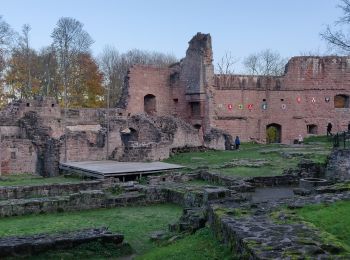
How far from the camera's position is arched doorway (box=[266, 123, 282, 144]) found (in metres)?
32.7

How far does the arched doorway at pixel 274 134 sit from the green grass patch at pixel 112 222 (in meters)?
21.2

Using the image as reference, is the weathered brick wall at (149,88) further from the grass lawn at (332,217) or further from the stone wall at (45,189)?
the grass lawn at (332,217)

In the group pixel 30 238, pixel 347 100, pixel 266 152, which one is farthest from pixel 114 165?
pixel 347 100

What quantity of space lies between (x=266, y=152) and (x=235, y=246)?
17.5m

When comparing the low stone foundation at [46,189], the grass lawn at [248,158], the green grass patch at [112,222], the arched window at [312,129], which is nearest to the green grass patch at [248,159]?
the grass lawn at [248,158]

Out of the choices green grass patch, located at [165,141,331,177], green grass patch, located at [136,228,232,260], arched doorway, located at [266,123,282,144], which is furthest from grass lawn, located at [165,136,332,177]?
green grass patch, located at [136,228,232,260]

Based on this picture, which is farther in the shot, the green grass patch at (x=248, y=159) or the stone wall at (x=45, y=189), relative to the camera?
the green grass patch at (x=248, y=159)

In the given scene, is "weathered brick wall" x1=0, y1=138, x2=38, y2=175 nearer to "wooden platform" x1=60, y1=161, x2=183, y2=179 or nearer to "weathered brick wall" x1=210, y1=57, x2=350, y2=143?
"wooden platform" x1=60, y1=161, x2=183, y2=179

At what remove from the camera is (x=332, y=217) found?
7.64 meters

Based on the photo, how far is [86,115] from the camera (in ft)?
88.1

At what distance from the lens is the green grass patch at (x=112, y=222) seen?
9.69m

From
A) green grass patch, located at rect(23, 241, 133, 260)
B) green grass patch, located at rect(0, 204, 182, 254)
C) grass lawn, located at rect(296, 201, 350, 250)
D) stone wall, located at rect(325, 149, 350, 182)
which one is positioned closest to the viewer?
grass lawn, located at rect(296, 201, 350, 250)

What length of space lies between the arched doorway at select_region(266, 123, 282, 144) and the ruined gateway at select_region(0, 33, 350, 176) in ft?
0.59

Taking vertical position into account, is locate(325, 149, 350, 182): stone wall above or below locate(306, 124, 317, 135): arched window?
below
